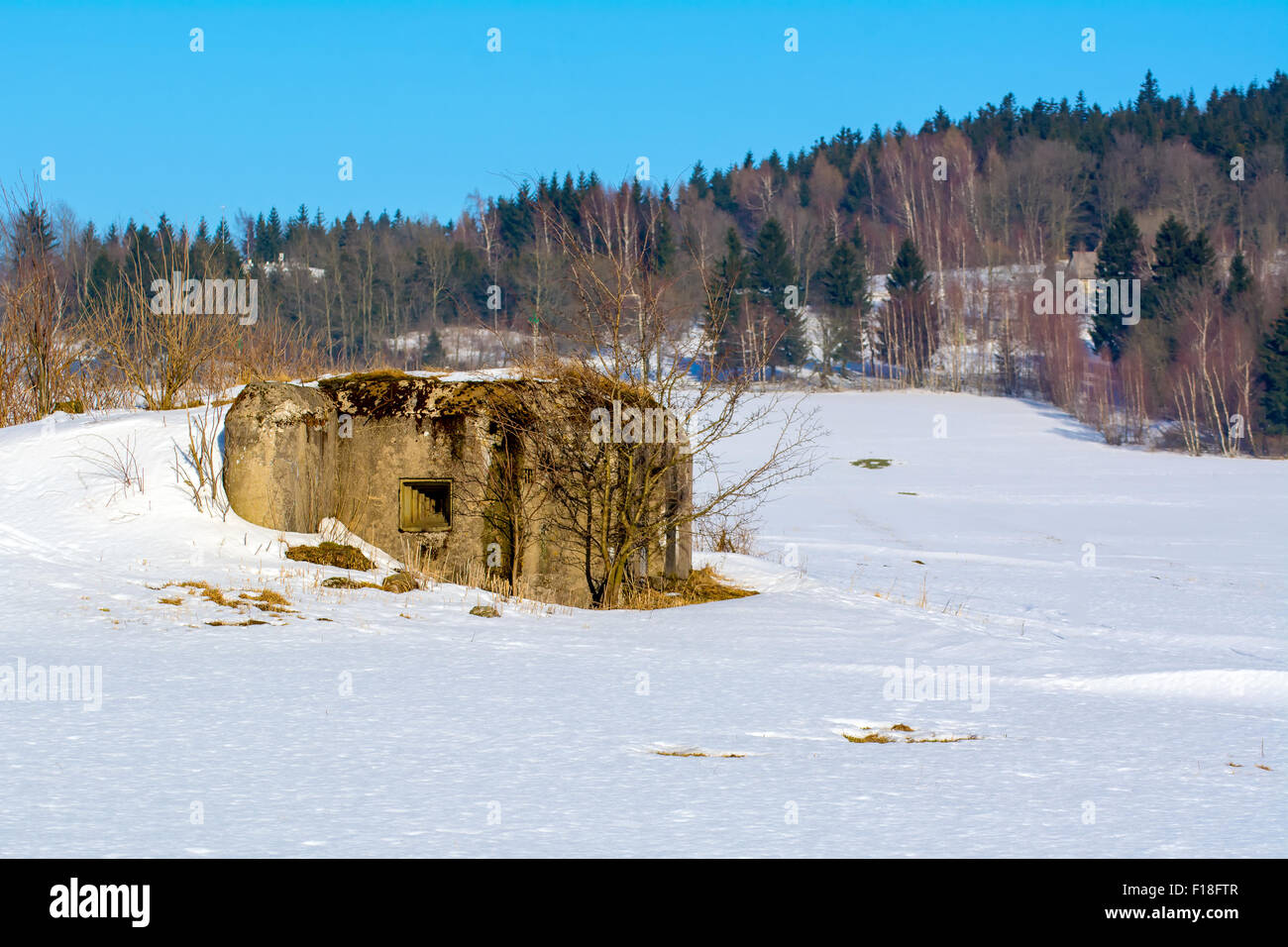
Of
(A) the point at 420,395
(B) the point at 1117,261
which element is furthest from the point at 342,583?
(B) the point at 1117,261

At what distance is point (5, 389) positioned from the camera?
1722 cm

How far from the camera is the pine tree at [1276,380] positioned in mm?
54781

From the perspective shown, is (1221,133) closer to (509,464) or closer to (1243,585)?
(1243,585)

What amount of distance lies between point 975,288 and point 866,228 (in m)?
22.1

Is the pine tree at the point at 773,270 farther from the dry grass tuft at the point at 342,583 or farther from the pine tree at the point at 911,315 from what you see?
the dry grass tuft at the point at 342,583

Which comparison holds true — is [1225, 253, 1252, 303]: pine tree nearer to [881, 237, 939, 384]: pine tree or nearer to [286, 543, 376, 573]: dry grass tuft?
[881, 237, 939, 384]: pine tree

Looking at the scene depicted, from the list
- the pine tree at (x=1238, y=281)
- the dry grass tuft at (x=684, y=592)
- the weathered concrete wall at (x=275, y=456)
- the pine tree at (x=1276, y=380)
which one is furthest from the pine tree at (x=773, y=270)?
the weathered concrete wall at (x=275, y=456)

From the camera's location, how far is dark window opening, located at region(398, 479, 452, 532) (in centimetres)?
1347

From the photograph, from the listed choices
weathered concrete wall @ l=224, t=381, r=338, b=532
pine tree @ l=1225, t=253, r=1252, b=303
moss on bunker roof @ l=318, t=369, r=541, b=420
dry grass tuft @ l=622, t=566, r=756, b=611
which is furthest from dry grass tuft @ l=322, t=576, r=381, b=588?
pine tree @ l=1225, t=253, r=1252, b=303

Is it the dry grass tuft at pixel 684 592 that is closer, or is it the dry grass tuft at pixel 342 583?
the dry grass tuft at pixel 342 583

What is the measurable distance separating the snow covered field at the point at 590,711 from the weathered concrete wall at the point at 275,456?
23.0 inches

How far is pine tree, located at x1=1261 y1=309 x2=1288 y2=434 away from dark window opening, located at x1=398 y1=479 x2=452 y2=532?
52867 millimetres

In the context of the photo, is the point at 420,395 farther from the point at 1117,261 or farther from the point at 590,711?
the point at 1117,261

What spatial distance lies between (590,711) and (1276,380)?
187 feet
